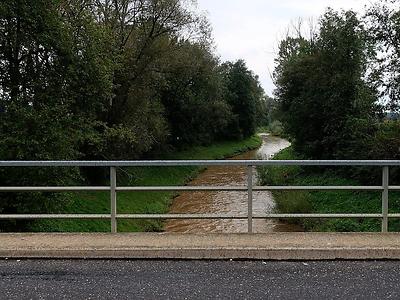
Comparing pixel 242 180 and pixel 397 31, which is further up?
pixel 397 31

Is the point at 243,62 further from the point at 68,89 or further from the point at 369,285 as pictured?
the point at 369,285

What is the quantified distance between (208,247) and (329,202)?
1596 centimetres

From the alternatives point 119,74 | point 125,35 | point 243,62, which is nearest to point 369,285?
point 119,74

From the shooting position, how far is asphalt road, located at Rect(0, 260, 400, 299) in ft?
14.4

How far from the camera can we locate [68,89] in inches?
665

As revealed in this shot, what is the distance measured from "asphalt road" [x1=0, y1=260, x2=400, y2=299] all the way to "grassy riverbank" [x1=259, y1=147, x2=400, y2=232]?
952 cm

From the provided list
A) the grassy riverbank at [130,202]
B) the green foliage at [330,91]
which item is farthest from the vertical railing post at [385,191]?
the green foliage at [330,91]

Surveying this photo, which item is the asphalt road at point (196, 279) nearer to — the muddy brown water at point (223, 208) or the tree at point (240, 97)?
the muddy brown water at point (223, 208)

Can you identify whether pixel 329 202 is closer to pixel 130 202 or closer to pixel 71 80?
pixel 130 202

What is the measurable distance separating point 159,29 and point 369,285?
25.6 meters

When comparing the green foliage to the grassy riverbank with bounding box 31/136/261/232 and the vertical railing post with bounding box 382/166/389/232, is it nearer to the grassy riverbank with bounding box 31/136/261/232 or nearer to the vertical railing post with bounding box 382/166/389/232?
the grassy riverbank with bounding box 31/136/261/232

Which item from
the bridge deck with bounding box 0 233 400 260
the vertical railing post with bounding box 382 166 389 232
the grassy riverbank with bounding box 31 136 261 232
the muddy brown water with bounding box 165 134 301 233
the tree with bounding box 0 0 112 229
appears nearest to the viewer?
the bridge deck with bounding box 0 233 400 260

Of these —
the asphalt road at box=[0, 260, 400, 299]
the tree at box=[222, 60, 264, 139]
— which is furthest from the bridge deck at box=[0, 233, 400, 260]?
the tree at box=[222, 60, 264, 139]

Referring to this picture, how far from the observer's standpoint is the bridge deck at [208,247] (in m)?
5.36
